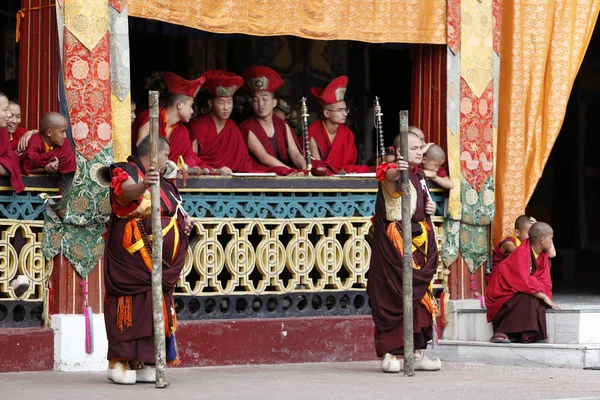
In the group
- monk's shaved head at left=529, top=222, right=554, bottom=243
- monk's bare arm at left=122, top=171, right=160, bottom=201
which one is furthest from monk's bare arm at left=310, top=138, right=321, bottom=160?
monk's bare arm at left=122, top=171, right=160, bottom=201

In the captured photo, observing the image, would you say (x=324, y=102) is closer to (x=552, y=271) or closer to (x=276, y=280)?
(x=276, y=280)

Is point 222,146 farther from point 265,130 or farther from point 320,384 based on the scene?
point 320,384

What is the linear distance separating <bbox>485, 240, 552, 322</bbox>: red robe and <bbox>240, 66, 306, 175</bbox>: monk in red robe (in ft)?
5.96

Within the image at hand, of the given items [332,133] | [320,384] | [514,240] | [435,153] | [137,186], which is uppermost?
[332,133]

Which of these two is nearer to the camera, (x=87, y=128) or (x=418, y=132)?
(x=87, y=128)

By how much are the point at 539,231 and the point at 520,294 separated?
20.6 inches

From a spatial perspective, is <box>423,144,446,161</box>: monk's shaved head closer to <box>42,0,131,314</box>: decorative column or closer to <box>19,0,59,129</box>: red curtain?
<box>42,0,131,314</box>: decorative column

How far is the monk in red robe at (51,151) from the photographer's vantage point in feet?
32.6

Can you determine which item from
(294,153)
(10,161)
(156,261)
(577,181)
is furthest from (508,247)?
(577,181)

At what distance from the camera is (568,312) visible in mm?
11273

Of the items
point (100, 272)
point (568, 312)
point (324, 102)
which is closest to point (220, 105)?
point (324, 102)

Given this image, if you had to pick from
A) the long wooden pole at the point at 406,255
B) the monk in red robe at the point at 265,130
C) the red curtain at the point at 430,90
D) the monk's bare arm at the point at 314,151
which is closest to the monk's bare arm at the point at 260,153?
the monk in red robe at the point at 265,130

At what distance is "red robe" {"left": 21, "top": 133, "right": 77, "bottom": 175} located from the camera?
32.6ft

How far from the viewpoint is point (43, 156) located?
995cm
